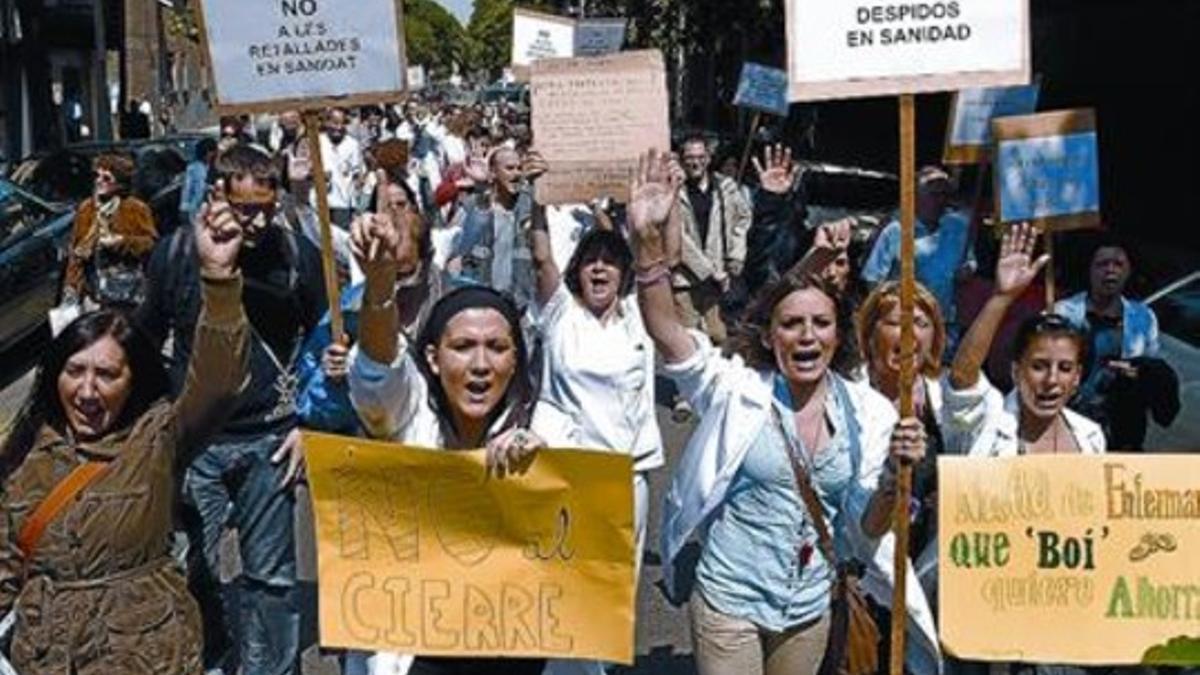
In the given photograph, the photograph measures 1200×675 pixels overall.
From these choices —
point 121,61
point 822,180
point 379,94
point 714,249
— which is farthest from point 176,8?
point 379,94

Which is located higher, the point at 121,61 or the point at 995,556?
the point at 121,61

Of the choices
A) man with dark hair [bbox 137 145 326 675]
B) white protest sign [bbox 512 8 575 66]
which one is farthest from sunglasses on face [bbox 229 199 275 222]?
white protest sign [bbox 512 8 575 66]

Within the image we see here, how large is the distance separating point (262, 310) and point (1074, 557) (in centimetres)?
262

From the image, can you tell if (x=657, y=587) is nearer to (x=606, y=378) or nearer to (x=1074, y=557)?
(x=606, y=378)

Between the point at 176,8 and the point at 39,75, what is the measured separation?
3336 centimetres

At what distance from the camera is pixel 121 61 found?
1746 inches

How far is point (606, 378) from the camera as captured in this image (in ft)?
19.4

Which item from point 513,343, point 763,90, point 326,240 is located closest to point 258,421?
point 326,240

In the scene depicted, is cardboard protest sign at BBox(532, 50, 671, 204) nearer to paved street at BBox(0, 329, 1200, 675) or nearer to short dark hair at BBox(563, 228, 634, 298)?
short dark hair at BBox(563, 228, 634, 298)

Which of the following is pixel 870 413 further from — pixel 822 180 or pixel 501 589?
pixel 822 180

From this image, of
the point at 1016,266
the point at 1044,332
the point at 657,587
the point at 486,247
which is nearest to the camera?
the point at 1016,266

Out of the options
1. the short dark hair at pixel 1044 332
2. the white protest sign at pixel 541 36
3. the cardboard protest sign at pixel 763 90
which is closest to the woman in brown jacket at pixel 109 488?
the short dark hair at pixel 1044 332

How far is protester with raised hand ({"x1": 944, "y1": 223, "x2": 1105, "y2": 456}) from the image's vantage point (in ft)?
15.3

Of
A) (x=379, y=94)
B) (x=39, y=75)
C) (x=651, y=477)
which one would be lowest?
(x=651, y=477)
